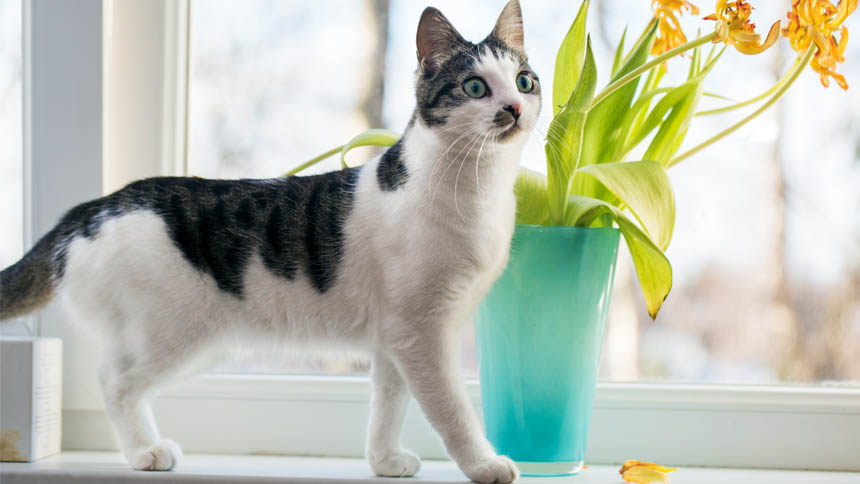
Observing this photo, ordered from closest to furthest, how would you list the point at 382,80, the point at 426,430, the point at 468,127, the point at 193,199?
the point at 468,127
the point at 193,199
the point at 426,430
the point at 382,80

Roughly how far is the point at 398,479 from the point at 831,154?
891 mm

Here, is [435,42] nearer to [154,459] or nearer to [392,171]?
[392,171]

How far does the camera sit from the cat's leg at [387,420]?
3.02ft

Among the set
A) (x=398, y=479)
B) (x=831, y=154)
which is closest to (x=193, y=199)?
(x=398, y=479)

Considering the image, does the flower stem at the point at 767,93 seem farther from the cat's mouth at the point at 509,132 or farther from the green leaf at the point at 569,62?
the cat's mouth at the point at 509,132

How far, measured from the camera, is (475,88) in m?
0.84

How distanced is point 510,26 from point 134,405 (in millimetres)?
675

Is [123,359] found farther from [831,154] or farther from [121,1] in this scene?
[831,154]

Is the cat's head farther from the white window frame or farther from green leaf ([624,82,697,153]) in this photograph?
the white window frame

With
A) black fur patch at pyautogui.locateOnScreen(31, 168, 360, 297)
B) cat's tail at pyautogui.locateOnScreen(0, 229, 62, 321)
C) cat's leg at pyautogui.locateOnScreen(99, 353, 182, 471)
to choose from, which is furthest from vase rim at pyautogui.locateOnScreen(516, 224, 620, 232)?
cat's tail at pyautogui.locateOnScreen(0, 229, 62, 321)

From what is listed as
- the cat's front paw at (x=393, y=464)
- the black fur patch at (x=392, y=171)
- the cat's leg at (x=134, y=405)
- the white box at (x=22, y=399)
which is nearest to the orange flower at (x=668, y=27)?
the black fur patch at (x=392, y=171)

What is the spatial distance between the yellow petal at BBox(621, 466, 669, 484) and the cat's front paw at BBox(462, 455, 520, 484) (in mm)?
190

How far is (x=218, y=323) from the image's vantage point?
0.89 metres

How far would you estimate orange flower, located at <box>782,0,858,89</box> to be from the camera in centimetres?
87
